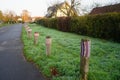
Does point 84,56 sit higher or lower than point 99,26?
lower

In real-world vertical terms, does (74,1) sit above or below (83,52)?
above

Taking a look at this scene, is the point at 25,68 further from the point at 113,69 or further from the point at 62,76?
the point at 113,69

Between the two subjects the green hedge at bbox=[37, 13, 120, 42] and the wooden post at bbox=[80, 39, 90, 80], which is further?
the green hedge at bbox=[37, 13, 120, 42]

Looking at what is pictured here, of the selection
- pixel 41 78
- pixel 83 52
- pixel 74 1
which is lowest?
pixel 41 78

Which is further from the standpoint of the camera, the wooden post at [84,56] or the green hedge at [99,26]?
the green hedge at [99,26]

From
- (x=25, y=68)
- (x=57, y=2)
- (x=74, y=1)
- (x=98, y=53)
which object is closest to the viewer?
(x=25, y=68)

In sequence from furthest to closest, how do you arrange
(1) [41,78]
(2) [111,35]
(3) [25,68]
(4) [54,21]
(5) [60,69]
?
1. (4) [54,21]
2. (2) [111,35]
3. (3) [25,68]
4. (5) [60,69]
5. (1) [41,78]

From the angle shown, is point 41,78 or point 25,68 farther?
point 25,68

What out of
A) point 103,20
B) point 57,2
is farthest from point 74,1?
point 103,20

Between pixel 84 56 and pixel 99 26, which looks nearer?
pixel 84 56

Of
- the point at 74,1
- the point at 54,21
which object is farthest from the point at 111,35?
the point at 74,1

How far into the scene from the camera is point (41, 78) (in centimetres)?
673

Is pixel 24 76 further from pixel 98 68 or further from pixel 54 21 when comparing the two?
pixel 54 21

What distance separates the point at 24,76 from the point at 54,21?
3194cm
